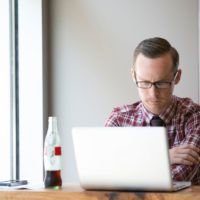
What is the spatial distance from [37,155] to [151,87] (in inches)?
58.8

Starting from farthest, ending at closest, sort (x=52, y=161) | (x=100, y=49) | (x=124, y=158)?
(x=100, y=49)
(x=52, y=161)
(x=124, y=158)

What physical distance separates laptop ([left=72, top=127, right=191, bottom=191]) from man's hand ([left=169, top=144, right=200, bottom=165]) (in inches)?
14.9

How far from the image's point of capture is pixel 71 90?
3.55 metres

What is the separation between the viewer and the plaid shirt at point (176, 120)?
2354 mm

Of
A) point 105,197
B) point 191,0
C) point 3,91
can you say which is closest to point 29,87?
point 3,91

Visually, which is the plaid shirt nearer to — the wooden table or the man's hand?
the man's hand

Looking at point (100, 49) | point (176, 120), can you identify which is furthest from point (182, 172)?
point (100, 49)

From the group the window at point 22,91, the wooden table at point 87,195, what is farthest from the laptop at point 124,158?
the window at point 22,91

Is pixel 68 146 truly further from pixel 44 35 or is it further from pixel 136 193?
pixel 136 193

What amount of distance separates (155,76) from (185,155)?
16.6 inches

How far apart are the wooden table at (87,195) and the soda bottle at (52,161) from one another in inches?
3.4

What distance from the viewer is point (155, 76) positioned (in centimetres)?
235

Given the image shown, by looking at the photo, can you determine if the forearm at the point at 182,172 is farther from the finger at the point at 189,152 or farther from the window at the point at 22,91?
the window at the point at 22,91

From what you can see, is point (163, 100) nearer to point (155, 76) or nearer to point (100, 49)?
point (155, 76)
